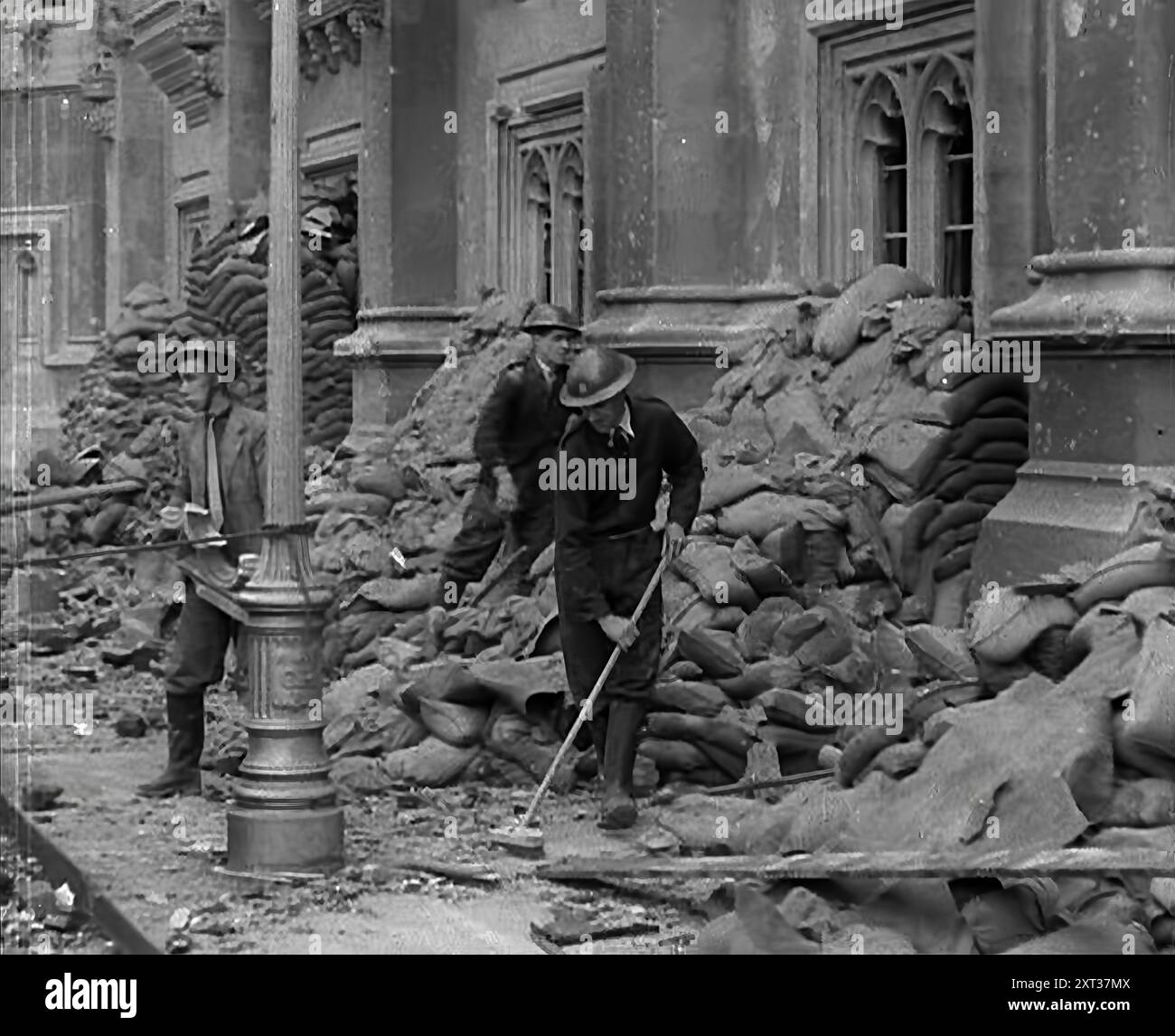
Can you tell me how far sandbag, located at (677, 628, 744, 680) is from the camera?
10.3m

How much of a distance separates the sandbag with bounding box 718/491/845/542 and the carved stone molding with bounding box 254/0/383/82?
9203mm

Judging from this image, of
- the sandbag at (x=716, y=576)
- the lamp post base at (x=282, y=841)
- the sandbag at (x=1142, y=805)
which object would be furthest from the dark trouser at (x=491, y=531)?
the sandbag at (x=1142, y=805)

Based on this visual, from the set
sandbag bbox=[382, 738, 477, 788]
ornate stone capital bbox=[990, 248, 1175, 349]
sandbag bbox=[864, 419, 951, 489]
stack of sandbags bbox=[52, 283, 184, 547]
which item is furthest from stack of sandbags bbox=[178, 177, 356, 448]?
ornate stone capital bbox=[990, 248, 1175, 349]

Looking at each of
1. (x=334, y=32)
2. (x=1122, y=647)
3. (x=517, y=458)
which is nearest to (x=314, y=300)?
(x=334, y=32)

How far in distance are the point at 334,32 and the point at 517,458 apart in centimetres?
946

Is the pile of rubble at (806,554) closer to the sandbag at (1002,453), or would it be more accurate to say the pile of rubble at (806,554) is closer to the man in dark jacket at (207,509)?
the sandbag at (1002,453)

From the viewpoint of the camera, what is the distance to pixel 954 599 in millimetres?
10922

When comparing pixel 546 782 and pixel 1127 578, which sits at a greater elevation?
pixel 1127 578

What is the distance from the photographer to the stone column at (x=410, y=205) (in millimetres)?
18969

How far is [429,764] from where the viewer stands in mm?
10156

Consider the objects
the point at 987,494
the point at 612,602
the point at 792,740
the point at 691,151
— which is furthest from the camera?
the point at 691,151

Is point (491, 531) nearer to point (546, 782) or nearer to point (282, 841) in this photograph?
point (546, 782)

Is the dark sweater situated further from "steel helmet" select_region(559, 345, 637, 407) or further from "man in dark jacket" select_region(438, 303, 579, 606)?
A: "man in dark jacket" select_region(438, 303, 579, 606)
